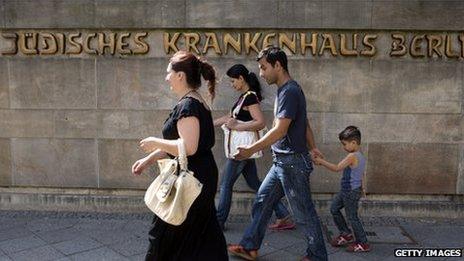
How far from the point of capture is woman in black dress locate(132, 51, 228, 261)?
3.27m

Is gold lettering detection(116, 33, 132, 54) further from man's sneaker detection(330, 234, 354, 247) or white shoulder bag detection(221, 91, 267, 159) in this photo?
man's sneaker detection(330, 234, 354, 247)

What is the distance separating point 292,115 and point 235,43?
6.91 feet

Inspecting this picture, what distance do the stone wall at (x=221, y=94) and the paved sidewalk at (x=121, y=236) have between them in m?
0.45

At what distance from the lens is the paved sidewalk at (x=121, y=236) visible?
4852mm

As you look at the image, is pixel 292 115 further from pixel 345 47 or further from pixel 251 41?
pixel 345 47

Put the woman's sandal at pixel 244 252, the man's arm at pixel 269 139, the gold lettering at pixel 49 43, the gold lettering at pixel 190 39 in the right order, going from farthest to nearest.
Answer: the gold lettering at pixel 49 43 < the gold lettering at pixel 190 39 < the woman's sandal at pixel 244 252 < the man's arm at pixel 269 139

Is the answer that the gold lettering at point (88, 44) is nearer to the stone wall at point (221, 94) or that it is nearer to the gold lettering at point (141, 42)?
the stone wall at point (221, 94)

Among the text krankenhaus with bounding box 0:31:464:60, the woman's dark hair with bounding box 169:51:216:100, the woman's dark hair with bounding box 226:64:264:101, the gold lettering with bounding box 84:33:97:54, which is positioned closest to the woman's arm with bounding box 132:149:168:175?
the woman's dark hair with bounding box 169:51:216:100

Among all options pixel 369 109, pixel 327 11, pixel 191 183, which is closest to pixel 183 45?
pixel 327 11

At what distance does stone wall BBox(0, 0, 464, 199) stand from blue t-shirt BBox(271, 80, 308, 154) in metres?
1.81

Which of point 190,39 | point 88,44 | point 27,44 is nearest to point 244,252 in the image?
point 190,39

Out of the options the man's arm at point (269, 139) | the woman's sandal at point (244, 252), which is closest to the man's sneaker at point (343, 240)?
the woman's sandal at point (244, 252)

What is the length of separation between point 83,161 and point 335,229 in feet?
10.2

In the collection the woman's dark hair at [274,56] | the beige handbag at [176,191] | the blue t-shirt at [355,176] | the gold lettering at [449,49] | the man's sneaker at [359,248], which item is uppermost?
the gold lettering at [449,49]
